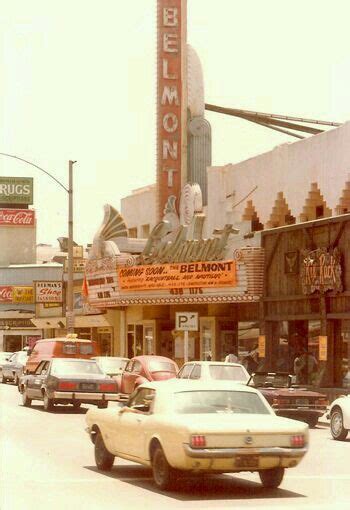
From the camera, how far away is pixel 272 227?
151 feet

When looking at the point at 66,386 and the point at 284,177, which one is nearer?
the point at 66,386

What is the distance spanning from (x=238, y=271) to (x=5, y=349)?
60.0 m

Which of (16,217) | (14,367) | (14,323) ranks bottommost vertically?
(14,367)

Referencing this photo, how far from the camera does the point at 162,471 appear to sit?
15219mm

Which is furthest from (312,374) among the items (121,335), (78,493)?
(78,493)

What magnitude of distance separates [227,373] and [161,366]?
3.56 metres

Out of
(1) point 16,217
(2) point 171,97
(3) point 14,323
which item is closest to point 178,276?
(2) point 171,97

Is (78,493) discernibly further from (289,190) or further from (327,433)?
(289,190)

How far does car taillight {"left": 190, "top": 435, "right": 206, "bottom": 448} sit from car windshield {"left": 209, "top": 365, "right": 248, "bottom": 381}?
15.2m

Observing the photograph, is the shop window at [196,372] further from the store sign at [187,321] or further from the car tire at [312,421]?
the store sign at [187,321]

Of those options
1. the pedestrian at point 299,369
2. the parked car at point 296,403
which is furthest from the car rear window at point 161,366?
the pedestrian at point 299,369

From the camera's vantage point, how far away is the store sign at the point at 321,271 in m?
38.6

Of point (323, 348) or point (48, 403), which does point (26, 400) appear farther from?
point (323, 348)

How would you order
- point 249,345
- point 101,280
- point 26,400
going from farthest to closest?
1. point 101,280
2. point 249,345
3. point 26,400
